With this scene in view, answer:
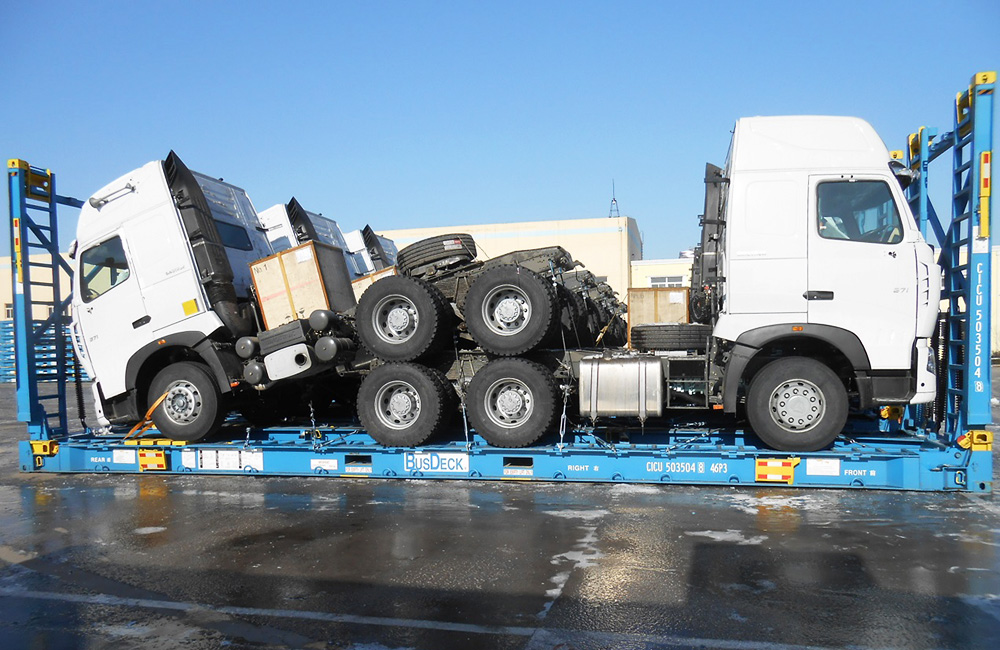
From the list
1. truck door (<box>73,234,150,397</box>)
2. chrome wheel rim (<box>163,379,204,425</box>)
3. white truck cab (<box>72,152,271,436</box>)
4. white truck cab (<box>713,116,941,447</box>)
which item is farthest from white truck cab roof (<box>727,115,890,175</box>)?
truck door (<box>73,234,150,397</box>)

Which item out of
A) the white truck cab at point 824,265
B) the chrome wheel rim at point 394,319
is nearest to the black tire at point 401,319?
the chrome wheel rim at point 394,319

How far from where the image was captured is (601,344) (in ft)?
34.2

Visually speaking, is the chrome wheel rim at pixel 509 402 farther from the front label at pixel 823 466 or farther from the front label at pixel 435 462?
the front label at pixel 823 466

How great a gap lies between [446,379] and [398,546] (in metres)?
3.04

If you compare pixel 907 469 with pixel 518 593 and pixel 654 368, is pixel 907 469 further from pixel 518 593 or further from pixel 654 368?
pixel 518 593

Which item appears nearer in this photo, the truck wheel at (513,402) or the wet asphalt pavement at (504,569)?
the wet asphalt pavement at (504,569)

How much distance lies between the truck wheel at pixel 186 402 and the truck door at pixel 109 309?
51 centimetres

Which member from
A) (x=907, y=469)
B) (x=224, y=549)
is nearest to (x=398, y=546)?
(x=224, y=549)

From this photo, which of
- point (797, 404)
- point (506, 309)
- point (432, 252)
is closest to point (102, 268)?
point (432, 252)

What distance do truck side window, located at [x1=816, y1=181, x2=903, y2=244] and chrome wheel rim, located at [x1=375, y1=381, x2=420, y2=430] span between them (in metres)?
4.71

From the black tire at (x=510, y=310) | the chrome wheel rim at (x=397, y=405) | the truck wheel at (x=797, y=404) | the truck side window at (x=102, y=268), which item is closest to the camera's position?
the truck wheel at (x=797, y=404)

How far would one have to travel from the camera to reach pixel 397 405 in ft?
28.4

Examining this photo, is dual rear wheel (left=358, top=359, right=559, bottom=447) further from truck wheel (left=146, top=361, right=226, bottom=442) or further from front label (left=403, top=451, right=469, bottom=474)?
truck wheel (left=146, top=361, right=226, bottom=442)

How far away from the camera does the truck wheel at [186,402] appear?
9188mm
